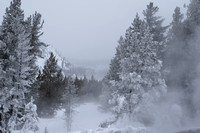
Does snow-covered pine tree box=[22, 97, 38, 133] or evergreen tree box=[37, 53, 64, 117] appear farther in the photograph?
evergreen tree box=[37, 53, 64, 117]

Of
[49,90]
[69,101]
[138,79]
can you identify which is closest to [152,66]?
[138,79]

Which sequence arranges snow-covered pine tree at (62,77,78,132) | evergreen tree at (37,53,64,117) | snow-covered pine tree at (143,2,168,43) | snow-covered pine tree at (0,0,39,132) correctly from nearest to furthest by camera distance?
snow-covered pine tree at (0,0,39,132)
snow-covered pine tree at (143,2,168,43)
evergreen tree at (37,53,64,117)
snow-covered pine tree at (62,77,78,132)

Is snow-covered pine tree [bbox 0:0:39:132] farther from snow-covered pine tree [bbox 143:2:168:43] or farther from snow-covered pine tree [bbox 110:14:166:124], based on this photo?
snow-covered pine tree [bbox 143:2:168:43]

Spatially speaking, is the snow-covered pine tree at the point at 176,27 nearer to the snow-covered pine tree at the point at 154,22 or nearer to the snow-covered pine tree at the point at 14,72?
the snow-covered pine tree at the point at 154,22

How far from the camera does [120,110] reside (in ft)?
60.5

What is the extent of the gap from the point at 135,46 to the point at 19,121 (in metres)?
12.1

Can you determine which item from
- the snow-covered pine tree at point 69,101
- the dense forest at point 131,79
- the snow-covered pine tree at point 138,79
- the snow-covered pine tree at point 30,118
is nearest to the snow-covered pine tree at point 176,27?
the dense forest at point 131,79

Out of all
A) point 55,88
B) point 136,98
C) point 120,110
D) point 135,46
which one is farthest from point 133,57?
point 55,88

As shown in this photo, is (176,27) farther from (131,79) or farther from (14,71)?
(14,71)

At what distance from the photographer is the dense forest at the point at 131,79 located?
13781 millimetres

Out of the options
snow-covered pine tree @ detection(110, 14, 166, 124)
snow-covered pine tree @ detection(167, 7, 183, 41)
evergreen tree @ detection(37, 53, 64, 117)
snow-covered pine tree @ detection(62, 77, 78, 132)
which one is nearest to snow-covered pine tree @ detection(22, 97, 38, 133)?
snow-covered pine tree @ detection(110, 14, 166, 124)

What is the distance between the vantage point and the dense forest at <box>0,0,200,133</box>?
13.8 meters

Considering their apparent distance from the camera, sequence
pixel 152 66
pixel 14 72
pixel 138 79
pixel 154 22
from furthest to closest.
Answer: pixel 154 22, pixel 152 66, pixel 138 79, pixel 14 72

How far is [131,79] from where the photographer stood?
17750 mm
